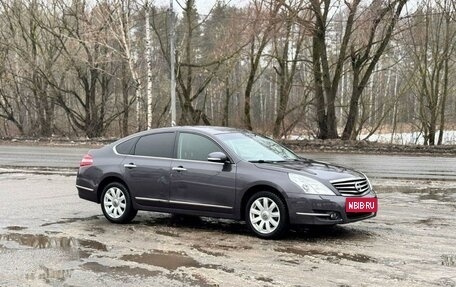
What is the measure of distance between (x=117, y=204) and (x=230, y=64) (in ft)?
76.8

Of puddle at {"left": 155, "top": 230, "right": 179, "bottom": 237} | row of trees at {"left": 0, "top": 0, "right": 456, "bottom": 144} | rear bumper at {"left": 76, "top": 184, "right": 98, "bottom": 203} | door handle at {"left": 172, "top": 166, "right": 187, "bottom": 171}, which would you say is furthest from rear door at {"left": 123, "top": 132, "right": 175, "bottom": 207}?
row of trees at {"left": 0, "top": 0, "right": 456, "bottom": 144}

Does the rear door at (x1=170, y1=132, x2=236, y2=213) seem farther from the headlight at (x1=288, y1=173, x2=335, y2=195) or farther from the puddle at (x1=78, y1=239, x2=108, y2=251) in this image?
the puddle at (x1=78, y1=239, x2=108, y2=251)

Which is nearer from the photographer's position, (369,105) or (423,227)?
(423,227)

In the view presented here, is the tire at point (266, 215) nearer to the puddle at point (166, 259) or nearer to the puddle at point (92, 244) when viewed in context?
the puddle at point (166, 259)

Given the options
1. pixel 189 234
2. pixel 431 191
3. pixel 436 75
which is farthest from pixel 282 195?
pixel 436 75

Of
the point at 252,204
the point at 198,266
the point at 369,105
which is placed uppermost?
the point at 369,105

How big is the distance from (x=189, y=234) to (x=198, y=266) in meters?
1.78

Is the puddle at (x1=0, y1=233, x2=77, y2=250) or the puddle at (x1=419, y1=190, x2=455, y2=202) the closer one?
the puddle at (x1=0, y1=233, x2=77, y2=250)

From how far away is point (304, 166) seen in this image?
7762 millimetres

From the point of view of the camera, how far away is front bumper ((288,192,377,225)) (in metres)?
7.15

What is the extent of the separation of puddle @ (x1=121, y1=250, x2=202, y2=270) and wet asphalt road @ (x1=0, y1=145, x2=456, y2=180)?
1004 centimetres

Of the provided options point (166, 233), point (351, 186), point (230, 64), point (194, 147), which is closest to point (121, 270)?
point (166, 233)

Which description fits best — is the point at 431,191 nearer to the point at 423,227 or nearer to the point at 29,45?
the point at 423,227

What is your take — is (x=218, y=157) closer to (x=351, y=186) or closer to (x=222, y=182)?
(x=222, y=182)
